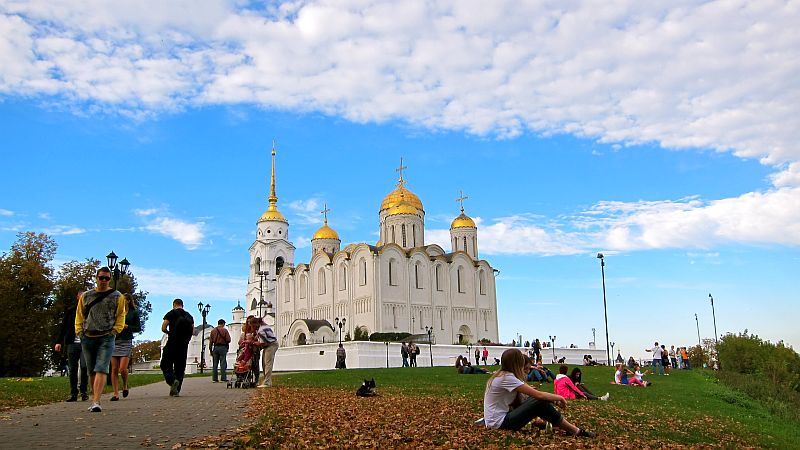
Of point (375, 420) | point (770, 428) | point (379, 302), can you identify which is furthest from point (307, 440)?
point (379, 302)

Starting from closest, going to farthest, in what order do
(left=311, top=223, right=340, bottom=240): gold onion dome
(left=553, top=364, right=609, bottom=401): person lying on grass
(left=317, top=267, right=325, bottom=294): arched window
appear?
(left=553, top=364, right=609, bottom=401): person lying on grass
(left=317, top=267, right=325, bottom=294): arched window
(left=311, top=223, right=340, bottom=240): gold onion dome

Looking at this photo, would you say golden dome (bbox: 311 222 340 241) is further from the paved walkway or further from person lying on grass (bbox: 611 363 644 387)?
the paved walkway

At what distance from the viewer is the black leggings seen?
910cm

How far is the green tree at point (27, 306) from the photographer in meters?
40.8

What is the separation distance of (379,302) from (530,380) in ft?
139

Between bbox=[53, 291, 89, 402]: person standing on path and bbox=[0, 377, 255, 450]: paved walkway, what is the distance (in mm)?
504

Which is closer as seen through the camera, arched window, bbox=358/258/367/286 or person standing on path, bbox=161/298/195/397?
person standing on path, bbox=161/298/195/397

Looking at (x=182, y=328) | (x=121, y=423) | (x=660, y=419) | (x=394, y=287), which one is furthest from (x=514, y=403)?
(x=394, y=287)

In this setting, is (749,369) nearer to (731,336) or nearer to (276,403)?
(731,336)

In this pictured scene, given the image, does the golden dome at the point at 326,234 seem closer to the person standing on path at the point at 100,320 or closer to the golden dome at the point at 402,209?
the golden dome at the point at 402,209

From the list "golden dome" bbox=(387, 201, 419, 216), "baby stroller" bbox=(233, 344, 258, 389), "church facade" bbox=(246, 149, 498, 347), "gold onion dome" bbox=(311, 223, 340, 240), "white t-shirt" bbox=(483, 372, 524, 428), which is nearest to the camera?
"white t-shirt" bbox=(483, 372, 524, 428)

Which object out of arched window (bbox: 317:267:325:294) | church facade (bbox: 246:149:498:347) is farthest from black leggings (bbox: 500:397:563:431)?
arched window (bbox: 317:267:325:294)

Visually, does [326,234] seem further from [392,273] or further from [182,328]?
[182,328]

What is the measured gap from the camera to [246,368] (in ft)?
59.0
